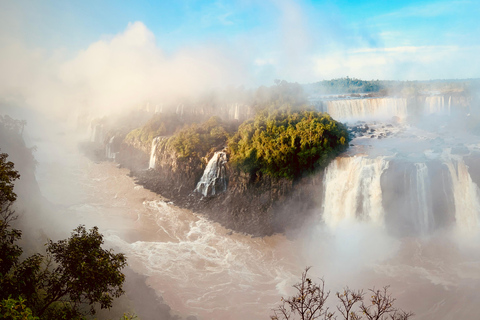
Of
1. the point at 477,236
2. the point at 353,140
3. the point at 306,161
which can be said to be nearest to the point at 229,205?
the point at 306,161

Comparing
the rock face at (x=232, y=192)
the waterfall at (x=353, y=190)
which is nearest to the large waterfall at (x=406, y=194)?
the waterfall at (x=353, y=190)

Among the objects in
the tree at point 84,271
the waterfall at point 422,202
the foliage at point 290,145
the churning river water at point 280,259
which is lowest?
the churning river water at point 280,259

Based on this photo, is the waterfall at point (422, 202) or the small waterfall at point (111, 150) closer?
the waterfall at point (422, 202)

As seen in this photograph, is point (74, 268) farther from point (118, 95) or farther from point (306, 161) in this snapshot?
point (118, 95)

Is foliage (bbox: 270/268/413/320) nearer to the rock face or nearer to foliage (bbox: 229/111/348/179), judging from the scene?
the rock face

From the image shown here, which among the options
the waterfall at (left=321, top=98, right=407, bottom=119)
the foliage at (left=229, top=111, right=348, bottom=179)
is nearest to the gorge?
the foliage at (left=229, top=111, right=348, bottom=179)

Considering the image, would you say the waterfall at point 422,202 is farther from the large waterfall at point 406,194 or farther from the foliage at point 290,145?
the foliage at point 290,145
